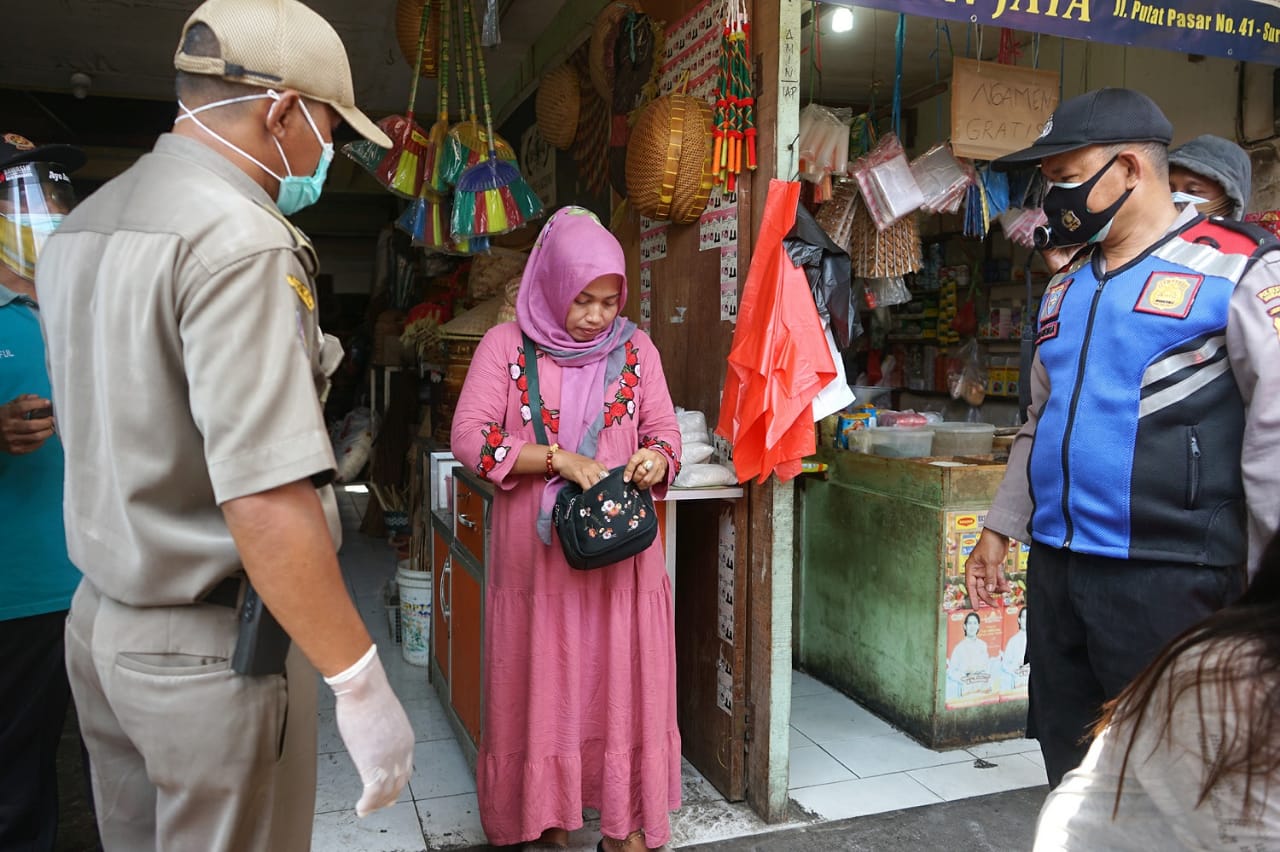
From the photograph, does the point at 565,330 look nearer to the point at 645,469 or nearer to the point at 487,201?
the point at 645,469

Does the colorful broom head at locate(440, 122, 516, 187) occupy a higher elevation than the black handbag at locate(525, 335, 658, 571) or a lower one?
higher

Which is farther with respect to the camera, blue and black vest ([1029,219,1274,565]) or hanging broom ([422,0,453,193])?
hanging broom ([422,0,453,193])

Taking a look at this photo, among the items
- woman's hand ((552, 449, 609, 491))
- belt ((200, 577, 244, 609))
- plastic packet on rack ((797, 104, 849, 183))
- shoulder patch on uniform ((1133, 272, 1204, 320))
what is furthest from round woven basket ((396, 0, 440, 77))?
belt ((200, 577, 244, 609))

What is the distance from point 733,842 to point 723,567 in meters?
0.82

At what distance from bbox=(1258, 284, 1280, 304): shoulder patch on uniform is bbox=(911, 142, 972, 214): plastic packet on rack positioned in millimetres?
1970

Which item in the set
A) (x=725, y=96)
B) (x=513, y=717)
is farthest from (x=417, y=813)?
(x=725, y=96)

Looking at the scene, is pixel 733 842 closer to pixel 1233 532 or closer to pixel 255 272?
pixel 1233 532

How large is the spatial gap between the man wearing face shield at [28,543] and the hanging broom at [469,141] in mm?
1631

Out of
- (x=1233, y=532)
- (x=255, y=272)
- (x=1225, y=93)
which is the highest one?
(x=1225, y=93)

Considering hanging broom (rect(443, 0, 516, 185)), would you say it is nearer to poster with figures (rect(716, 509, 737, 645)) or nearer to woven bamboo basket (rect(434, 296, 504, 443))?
woven bamboo basket (rect(434, 296, 504, 443))

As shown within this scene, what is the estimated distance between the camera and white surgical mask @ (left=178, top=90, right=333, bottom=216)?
52.4 inches

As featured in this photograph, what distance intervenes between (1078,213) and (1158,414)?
0.46 m

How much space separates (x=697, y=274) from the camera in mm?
3215

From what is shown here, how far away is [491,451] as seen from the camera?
245 centimetres
